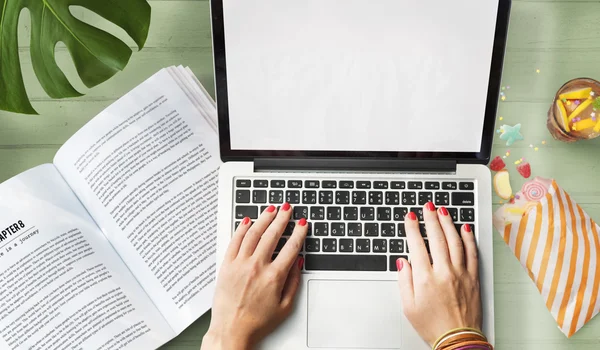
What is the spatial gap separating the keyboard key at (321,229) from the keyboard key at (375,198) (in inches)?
2.7

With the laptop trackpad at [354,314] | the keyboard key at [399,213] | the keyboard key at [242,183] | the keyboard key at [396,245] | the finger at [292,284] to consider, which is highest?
the keyboard key at [242,183]

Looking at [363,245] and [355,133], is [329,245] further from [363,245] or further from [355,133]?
[355,133]

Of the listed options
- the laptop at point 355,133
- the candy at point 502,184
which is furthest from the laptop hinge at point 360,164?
the candy at point 502,184

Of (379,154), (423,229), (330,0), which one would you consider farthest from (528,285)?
(330,0)

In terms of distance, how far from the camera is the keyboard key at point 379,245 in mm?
772

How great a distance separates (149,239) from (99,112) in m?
0.22

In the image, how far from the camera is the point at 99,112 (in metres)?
0.90

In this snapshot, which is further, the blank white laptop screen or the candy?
the candy

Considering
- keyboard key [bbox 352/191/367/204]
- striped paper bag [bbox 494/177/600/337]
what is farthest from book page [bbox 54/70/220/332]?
striped paper bag [bbox 494/177/600/337]

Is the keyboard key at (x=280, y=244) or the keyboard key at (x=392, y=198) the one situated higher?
the keyboard key at (x=392, y=198)

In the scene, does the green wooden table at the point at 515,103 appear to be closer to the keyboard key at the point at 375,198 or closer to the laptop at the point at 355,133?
the laptop at the point at 355,133

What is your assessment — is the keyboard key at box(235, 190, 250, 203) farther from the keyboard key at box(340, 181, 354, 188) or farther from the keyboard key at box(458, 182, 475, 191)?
the keyboard key at box(458, 182, 475, 191)

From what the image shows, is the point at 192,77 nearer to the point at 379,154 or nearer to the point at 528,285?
the point at 379,154

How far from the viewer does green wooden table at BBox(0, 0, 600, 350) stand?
2.73ft
